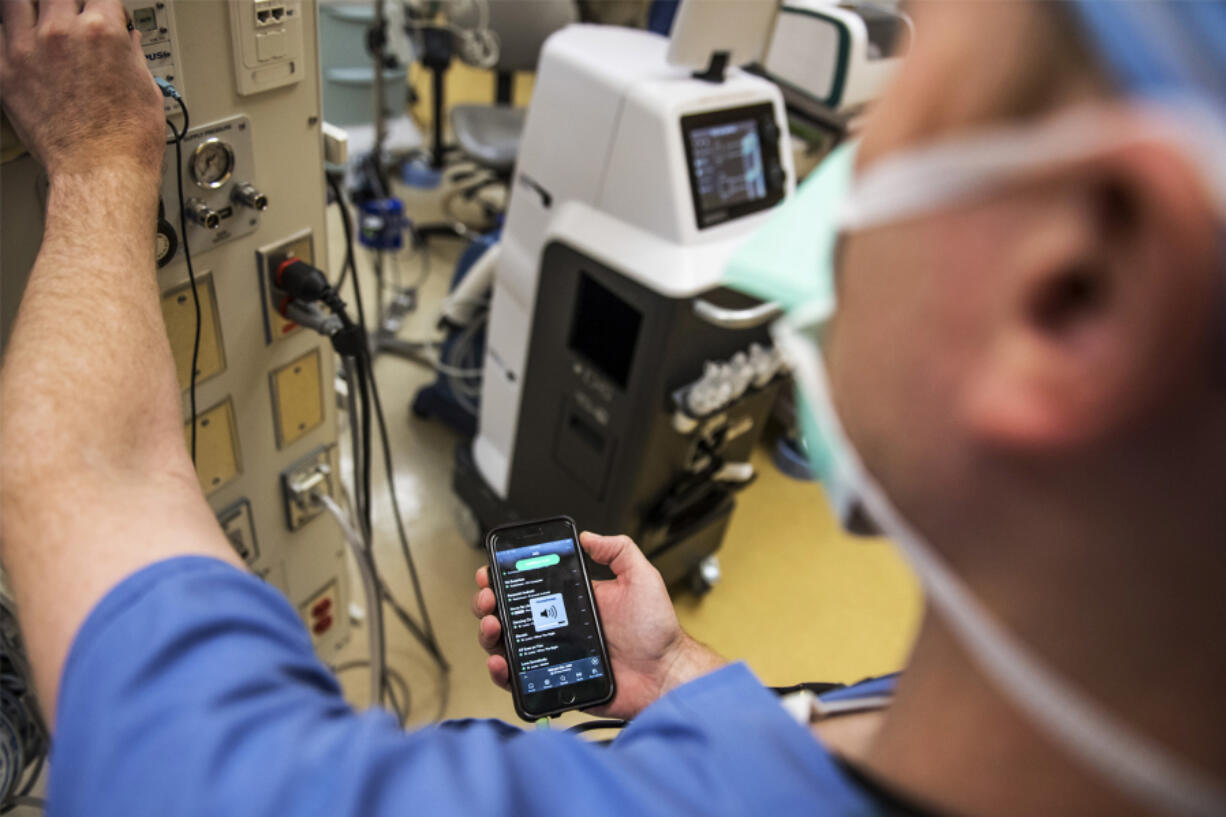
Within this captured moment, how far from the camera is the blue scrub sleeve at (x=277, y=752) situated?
0.47 m

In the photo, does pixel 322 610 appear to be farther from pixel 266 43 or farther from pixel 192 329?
pixel 266 43

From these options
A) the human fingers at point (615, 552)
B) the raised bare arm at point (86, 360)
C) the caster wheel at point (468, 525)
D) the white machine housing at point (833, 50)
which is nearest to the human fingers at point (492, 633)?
the human fingers at point (615, 552)

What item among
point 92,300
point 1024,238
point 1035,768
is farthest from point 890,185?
point 92,300

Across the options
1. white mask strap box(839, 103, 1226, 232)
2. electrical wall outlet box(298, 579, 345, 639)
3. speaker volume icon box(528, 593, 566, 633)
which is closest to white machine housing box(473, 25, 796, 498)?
speaker volume icon box(528, 593, 566, 633)

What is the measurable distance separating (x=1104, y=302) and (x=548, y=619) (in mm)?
705

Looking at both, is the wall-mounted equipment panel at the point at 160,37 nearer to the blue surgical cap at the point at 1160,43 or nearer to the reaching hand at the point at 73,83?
the reaching hand at the point at 73,83

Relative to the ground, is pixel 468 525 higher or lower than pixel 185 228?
lower

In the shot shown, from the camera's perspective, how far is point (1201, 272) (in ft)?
0.97

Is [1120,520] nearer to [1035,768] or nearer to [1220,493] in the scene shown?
[1220,493]

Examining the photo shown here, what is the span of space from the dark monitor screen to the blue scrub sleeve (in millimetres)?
955

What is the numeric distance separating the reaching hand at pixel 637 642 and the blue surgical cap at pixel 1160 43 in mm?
675

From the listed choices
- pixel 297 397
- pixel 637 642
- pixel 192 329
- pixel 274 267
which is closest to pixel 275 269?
pixel 274 267

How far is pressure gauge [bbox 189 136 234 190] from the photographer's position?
2.94ft

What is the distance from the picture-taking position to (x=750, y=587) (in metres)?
2.10
